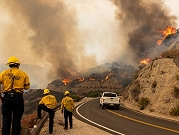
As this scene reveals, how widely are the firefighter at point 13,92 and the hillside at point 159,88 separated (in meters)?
17.4

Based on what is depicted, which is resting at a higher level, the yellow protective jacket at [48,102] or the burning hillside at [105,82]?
the burning hillside at [105,82]

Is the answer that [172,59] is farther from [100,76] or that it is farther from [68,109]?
[100,76]

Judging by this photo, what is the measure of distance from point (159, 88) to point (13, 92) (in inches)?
902

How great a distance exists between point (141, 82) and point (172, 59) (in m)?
5.61

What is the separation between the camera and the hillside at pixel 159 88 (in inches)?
889

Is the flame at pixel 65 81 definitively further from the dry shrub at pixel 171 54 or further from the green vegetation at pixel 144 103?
the green vegetation at pixel 144 103

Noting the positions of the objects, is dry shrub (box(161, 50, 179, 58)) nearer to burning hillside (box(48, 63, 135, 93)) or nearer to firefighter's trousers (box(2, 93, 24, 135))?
firefighter's trousers (box(2, 93, 24, 135))

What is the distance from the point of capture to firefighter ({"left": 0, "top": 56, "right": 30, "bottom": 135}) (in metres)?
5.70

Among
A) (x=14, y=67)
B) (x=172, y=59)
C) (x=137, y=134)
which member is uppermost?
(x=172, y=59)

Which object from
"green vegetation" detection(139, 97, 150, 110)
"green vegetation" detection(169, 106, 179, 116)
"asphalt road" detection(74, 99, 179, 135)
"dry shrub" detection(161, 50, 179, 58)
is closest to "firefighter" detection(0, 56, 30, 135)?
"asphalt road" detection(74, 99, 179, 135)

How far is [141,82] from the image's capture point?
3241cm

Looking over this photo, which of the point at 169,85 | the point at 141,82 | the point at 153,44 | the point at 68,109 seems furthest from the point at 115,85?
the point at 68,109

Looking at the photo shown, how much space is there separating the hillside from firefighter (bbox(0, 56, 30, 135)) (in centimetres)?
1736

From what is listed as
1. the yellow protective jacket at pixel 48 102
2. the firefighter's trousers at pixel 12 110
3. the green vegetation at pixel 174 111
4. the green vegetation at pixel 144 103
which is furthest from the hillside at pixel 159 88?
the firefighter's trousers at pixel 12 110
